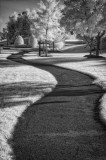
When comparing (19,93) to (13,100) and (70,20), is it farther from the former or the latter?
(70,20)

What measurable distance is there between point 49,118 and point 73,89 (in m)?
4.67

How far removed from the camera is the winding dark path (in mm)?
4922

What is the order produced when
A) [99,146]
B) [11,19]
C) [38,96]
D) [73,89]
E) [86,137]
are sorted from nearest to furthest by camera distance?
[99,146], [86,137], [38,96], [73,89], [11,19]

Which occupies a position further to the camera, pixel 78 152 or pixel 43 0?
pixel 43 0

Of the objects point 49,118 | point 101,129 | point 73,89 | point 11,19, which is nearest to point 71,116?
point 49,118

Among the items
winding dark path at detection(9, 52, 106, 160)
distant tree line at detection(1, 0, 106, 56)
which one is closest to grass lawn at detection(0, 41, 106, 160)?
winding dark path at detection(9, 52, 106, 160)

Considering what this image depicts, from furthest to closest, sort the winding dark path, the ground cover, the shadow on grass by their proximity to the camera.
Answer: the shadow on grass < the ground cover < the winding dark path

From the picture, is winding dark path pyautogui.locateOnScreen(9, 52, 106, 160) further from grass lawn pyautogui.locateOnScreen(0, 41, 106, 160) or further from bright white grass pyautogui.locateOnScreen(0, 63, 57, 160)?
bright white grass pyautogui.locateOnScreen(0, 63, 57, 160)

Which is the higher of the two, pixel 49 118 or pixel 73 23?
pixel 73 23

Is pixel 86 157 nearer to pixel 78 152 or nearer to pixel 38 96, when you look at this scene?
pixel 78 152

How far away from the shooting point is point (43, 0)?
36656 millimetres

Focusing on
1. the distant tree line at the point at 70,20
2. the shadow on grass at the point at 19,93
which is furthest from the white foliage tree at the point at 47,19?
the shadow on grass at the point at 19,93

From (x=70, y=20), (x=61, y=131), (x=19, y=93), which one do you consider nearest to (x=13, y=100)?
(x=19, y=93)

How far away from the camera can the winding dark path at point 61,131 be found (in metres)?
4.92
